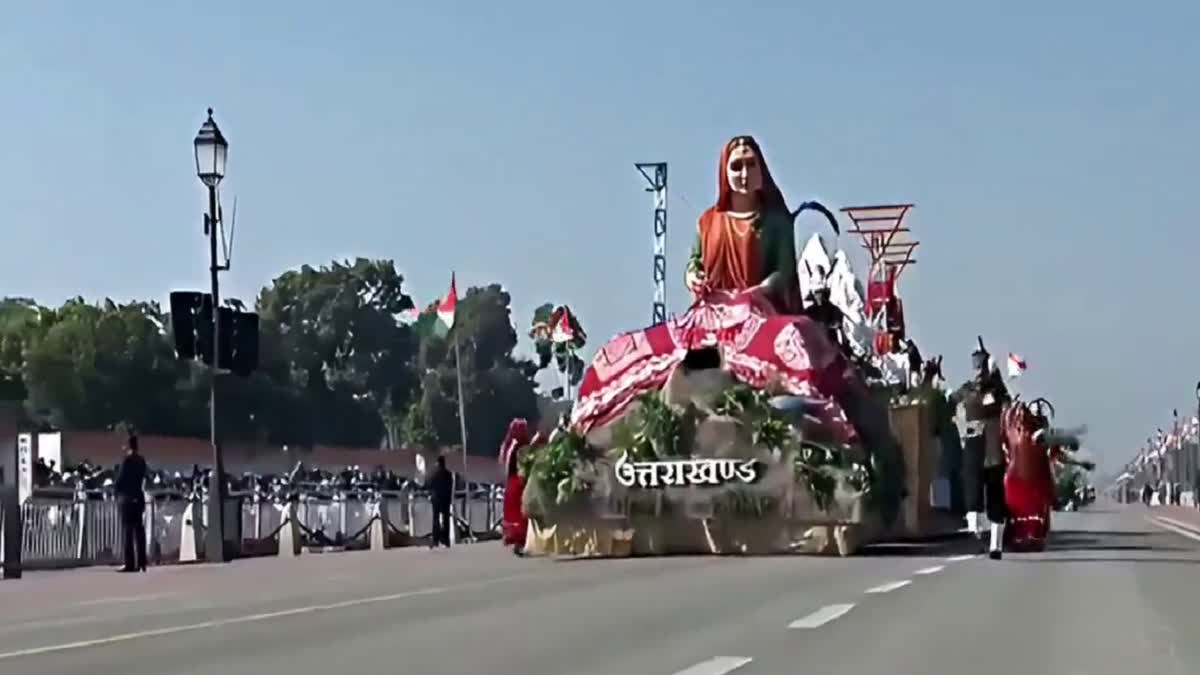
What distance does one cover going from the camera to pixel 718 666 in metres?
13.6

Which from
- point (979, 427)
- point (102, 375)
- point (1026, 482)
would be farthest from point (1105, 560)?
point (102, 375)

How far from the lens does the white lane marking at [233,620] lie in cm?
1540

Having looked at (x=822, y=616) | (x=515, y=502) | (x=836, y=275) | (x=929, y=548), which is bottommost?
(x=929, y=548)

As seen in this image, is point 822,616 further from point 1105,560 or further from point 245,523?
point 245,523

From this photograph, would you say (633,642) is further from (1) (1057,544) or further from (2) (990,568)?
(1) (1057,544)

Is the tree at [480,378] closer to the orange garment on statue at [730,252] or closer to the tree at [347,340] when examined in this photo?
the tree at [347,340]

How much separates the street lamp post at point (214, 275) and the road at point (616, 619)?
1.46 meters

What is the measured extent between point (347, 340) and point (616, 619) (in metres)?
113

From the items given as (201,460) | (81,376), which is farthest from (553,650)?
(81,376)

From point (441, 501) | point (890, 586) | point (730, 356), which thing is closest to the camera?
point (890, 586)

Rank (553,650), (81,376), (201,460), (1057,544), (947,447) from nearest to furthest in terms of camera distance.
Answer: (553,650) → (1057,544) → (947,447) → (201,460) → (81,376)

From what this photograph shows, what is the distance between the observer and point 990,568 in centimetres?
2852

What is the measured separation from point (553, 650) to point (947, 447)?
33272mm

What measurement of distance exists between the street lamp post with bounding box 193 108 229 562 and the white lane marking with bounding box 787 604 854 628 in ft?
46.8
